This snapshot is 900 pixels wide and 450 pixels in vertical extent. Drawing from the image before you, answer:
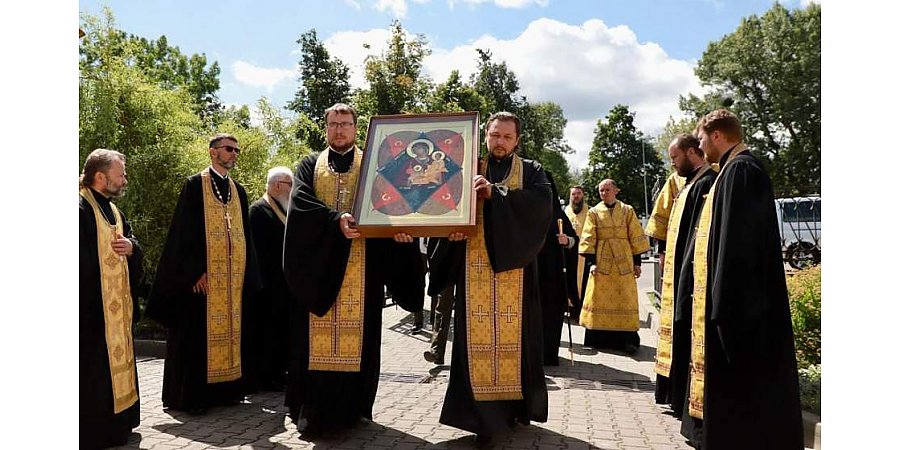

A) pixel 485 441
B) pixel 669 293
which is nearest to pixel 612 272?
pixel 669 293

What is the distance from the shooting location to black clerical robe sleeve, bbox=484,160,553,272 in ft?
16.1

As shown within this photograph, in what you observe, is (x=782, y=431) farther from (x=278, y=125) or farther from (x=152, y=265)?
(x=278, y=125)

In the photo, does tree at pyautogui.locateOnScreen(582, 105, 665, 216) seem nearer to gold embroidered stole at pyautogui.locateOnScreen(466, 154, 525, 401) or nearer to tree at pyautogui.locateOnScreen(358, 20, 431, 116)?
tree at pyautogui.locateOnScreen(358, 20, 431, 116)

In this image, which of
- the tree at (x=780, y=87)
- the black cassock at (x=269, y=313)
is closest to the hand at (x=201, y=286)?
the black cassock at (x=269, y=313)

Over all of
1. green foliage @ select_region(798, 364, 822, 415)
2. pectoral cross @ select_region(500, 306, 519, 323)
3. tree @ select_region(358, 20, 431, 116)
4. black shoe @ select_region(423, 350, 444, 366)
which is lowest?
black shoe @ select_region(423, 350, 444, 366)

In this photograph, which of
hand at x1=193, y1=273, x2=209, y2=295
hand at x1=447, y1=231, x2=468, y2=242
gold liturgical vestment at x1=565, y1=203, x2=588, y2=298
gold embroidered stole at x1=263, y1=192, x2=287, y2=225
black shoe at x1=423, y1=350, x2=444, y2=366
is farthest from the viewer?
gold liturgical vestment at x1=565, y1=203, x2=588, y2=298

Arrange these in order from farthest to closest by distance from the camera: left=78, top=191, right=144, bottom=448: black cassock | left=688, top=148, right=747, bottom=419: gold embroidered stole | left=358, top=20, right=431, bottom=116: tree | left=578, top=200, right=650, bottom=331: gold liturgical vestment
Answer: left=358, top=20, right=431, bottom=116: tree, left=578, top=200, right=650, bottom=331: gold liturgical vestment, left=78, top=191, right=144, bottom=448: black cassock, left=688, top=148, right=747, bottom=419: gold embroidered stole

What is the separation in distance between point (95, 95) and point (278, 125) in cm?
716

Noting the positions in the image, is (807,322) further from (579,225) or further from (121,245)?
(121,245)

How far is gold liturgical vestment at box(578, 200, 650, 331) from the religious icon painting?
5.07 metres

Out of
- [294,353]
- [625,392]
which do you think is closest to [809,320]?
[625,392]

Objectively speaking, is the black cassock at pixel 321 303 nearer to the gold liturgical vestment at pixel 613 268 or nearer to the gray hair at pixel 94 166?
the gray hair at pixel 94 166

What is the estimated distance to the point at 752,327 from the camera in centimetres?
389

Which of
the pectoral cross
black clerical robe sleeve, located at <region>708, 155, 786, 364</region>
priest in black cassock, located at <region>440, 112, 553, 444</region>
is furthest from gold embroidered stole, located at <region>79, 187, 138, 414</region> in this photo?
black clerical robe sleeve, located at <region>708, 155, 786, 364</region>
